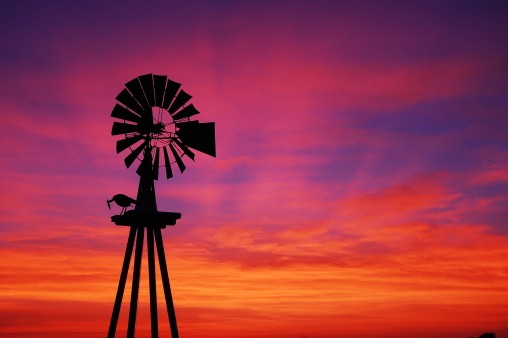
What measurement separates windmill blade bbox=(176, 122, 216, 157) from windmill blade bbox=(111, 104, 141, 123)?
6.19 feet

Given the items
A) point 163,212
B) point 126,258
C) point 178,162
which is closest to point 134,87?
point 178,162

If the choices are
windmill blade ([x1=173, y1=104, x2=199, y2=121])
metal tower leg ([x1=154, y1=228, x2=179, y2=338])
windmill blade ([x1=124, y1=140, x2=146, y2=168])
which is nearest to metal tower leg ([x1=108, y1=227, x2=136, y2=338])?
metal tower leg ([x1=154, y1=228, x2=179, y2=338])

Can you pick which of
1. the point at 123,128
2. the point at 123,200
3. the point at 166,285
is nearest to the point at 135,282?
the point at 166,285

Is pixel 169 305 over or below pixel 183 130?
below

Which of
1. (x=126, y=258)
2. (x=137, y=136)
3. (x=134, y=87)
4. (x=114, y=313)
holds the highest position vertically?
(x=134, y=87)

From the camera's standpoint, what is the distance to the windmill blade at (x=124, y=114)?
24.5m

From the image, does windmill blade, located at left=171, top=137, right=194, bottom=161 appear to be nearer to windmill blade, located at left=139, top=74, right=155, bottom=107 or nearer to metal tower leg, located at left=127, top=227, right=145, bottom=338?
windmill blade, located at left=139, top=74, right=155, bottom=107

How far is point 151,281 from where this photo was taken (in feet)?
79.0

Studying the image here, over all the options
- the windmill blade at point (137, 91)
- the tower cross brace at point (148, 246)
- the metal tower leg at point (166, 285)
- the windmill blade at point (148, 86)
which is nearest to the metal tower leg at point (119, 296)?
the tower cross brace at point (148, 246)

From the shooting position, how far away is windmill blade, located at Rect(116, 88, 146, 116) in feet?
80.8

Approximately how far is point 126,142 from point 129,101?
1723 mm

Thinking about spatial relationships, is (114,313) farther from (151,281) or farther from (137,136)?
(137,136)

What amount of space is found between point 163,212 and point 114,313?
14.6 ft

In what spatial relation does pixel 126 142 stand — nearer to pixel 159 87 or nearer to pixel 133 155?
pixel 133 155
